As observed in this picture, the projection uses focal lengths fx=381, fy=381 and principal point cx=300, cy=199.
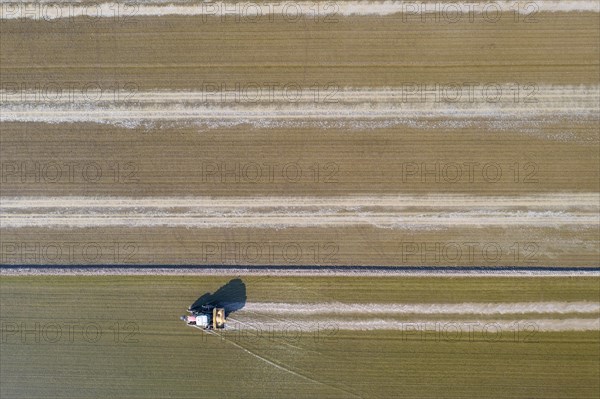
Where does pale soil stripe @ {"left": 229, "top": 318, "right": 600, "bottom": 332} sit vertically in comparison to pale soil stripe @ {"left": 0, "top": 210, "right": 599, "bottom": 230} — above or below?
below

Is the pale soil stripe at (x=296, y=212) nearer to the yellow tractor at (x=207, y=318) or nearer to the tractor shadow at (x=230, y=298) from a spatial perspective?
the tractor shadow at (x=230, y=298)

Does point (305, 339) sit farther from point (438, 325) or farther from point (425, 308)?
point (438, 325)

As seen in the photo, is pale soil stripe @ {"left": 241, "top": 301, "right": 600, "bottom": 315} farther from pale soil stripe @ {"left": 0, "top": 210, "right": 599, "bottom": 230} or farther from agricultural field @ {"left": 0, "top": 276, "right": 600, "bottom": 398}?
pale soil stripe @ {"left": 0, "top": 210, "right": 599, "bottom": 230}

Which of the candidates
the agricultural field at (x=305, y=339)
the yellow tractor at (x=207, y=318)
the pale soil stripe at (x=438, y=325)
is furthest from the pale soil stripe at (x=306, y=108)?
the pale soil stripe at (x=438, y=325)

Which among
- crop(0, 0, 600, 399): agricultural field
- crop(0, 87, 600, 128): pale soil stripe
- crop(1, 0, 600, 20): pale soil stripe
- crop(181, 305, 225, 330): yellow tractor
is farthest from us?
crop(1, 0, 600, 20): pale soil stripe

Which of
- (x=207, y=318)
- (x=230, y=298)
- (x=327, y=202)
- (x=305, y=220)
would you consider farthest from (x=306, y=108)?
(x=207, y=318)

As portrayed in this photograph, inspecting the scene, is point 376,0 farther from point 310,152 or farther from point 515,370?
point 515,370

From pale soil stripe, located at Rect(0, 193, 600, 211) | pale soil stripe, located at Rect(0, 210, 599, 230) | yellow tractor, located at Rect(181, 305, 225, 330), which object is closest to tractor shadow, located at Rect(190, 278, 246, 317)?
yellow tractor, located at Rect(181, 305, 225, 330)
